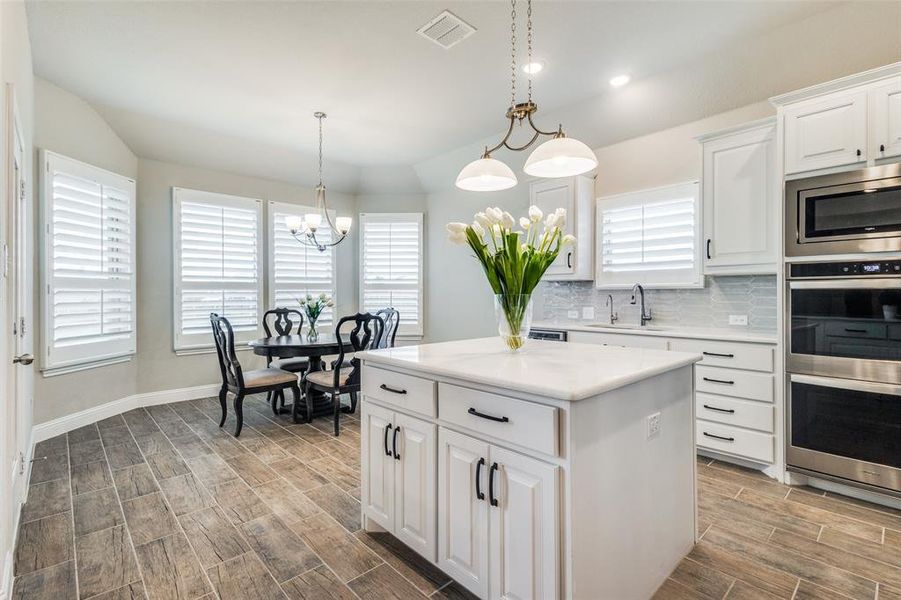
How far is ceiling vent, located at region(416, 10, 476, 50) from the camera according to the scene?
2754 mm

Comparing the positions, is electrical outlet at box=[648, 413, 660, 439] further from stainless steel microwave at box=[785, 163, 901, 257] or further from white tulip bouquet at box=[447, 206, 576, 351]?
stainless steel microwave at box=[785, 163, 901, 257]

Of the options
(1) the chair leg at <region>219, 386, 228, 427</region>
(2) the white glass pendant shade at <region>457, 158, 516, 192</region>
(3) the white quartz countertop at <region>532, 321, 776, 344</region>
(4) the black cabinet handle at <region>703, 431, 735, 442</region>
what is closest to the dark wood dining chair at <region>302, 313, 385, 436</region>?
(1) the chair leg at <region>219, 386, 228, 427</region>

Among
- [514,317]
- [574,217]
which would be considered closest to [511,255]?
[514,317]

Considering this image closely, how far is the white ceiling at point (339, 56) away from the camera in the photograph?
106 inches

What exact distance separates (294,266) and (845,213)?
221 inches

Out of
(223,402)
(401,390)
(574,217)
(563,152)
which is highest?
(574,217)

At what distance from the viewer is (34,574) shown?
1.94 meters

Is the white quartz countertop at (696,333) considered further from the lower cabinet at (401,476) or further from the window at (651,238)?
the lower cabinet at (401,476)

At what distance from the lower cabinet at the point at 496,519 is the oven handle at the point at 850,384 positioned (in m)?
2.30

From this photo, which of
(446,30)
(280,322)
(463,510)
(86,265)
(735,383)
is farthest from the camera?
(280,322)

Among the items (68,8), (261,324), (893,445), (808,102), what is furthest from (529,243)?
(261,324)

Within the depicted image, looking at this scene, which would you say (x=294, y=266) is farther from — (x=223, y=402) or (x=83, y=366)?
(x=83, y=366)

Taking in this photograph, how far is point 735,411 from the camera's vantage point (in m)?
3.04

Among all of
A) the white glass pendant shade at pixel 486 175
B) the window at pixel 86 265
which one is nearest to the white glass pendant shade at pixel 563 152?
the white glass pendant shade at pixel 486 175
